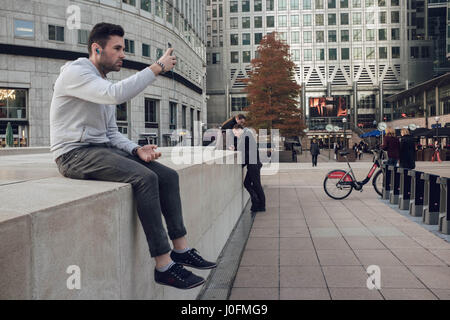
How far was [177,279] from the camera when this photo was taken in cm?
265

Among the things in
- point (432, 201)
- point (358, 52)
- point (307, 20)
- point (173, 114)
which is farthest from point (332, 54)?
point (432, 201)

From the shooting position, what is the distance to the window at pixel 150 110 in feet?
142

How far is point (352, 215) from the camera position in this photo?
892 cm

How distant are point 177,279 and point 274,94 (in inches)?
1297

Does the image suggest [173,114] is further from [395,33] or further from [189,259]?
[189,259]

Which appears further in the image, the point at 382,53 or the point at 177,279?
the point at 382,53

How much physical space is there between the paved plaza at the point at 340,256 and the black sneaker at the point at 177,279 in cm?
177

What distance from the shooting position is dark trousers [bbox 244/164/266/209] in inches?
382

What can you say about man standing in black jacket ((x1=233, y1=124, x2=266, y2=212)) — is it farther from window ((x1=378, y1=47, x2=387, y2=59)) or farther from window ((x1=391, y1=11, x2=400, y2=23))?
window ((x1=391, y1=11, x2=400, y2=23))

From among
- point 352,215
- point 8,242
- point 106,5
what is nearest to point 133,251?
point 8,242

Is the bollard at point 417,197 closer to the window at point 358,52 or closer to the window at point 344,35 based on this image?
the window at point 358,52

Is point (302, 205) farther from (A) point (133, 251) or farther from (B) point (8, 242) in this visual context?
(B) point (8, 242)

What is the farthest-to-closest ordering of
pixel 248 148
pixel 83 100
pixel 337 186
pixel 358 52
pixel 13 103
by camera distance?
pixel 358 52, pixel 13 103, pixel 337 186, pixel 248 148, pixel 83 100

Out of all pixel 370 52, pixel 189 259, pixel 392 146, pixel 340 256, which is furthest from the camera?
pixel 370 52
